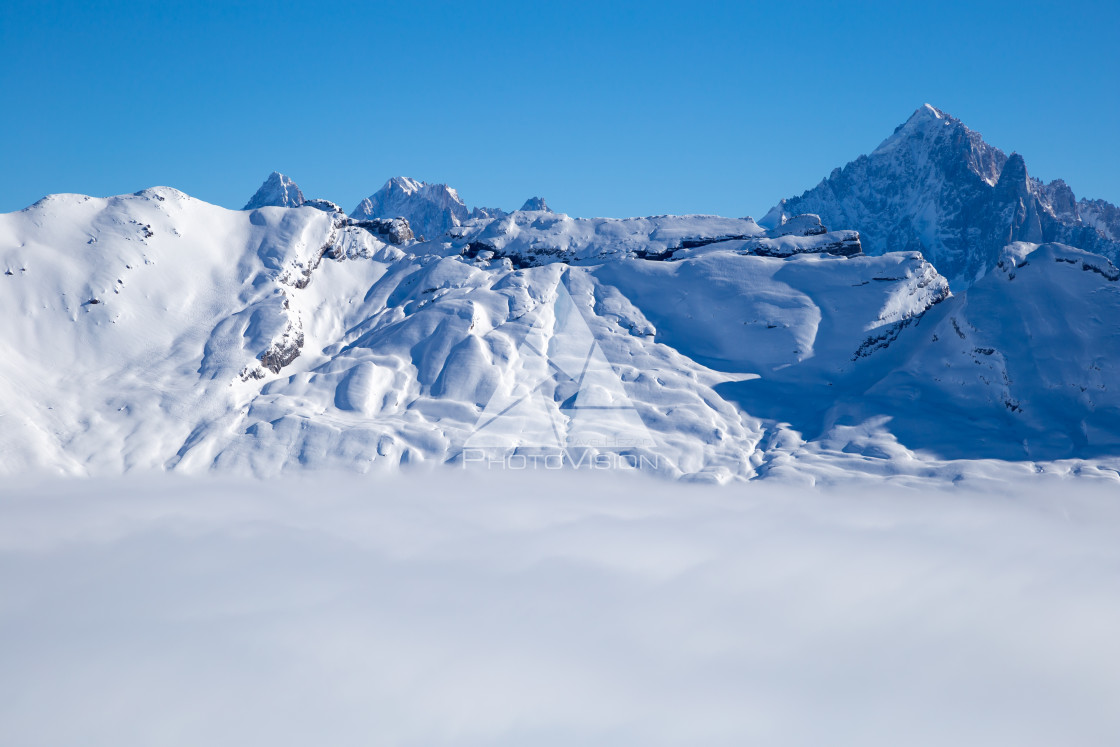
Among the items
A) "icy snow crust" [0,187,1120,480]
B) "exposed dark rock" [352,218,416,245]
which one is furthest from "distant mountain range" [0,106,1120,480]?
"exposed dark rock" [352,218,416,245]

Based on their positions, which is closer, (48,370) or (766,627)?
(766,627)

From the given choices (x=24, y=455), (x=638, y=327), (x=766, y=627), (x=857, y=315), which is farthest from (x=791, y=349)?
(x=24, y=455)

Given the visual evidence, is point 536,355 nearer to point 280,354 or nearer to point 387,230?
point 280,354

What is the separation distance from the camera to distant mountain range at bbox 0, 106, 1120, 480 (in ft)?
434

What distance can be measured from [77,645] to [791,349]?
12310cm

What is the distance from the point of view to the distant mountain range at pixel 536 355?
132375 millimetres

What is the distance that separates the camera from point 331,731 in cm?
14062

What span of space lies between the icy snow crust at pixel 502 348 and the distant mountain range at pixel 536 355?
0.42 metres

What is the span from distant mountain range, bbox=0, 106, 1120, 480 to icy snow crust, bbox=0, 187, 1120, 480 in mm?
415

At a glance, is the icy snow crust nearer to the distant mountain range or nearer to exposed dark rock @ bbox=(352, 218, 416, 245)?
the distant mountain range

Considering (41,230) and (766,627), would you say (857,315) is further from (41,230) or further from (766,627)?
(41,230)

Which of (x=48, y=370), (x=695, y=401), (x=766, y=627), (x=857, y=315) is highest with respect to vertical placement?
(x=857, y=315)

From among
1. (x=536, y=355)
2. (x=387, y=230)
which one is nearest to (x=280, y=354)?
(x=536, y=355)

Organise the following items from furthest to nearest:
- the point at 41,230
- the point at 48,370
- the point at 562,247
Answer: the point at 562,247 → the point at 41,230 → the point at 48,370
